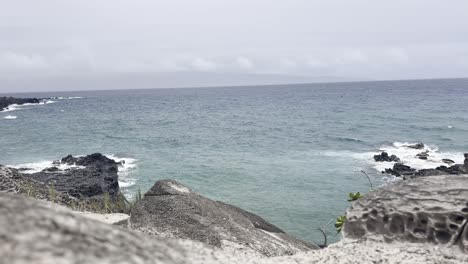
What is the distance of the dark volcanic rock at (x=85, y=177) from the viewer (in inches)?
1038

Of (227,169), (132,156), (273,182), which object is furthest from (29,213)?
(132,156)

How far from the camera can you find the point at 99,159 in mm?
34594

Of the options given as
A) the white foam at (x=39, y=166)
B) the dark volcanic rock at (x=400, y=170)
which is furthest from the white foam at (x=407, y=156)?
the white foam at (x=39, y=166)

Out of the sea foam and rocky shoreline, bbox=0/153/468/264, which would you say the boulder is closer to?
rocky shoreline, bbox=0/153/468/264

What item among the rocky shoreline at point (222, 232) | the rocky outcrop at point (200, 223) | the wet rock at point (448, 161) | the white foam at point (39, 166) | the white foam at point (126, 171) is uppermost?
the rocky shoreline at point (222, 232)

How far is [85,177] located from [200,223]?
2478 cm

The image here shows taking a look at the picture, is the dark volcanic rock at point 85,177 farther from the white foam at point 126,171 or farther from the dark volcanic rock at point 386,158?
the dark volcanic rock at point 386,158

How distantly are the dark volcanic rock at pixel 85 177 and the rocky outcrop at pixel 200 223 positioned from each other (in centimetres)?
1744

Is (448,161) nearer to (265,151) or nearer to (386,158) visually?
(386,158)

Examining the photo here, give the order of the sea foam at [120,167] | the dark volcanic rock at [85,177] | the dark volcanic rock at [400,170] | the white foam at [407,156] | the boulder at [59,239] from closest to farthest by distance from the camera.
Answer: the boulder at [59,239] < the dark volcanic rock at [85,177] < the dark volcanic rock at [400,170] < the sea foam at [120,167] < the white foam at [407,156]

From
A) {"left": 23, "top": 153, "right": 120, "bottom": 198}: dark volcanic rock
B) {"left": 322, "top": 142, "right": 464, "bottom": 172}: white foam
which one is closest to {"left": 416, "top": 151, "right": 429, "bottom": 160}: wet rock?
{"left": 322, "top": 142, "right": 464, "bottom": 172}: white foam

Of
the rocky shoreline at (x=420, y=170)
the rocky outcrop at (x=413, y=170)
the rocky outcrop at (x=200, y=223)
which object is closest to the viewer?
the rocky outcrop at (x=200, y=223)

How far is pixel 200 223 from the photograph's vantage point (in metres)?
7.50

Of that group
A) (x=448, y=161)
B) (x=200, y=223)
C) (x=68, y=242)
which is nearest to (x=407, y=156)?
(x=448, y=161)
